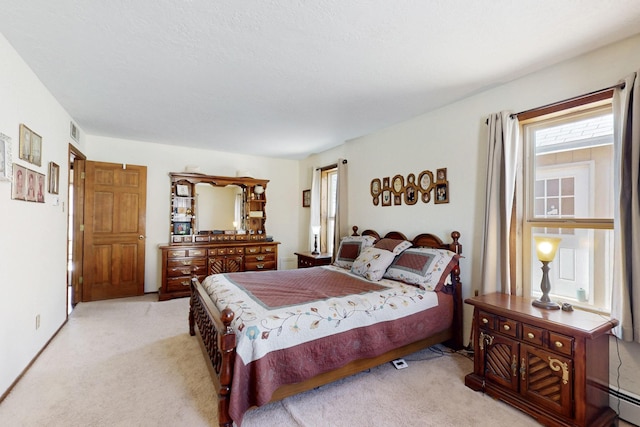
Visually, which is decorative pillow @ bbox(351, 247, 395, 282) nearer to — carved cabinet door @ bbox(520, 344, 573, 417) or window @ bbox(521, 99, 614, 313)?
window @ bbox(521, 99, 614, 313)

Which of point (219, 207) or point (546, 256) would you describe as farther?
point (219, 207)

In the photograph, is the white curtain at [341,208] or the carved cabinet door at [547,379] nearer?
the carved cabinet door at [547,379]

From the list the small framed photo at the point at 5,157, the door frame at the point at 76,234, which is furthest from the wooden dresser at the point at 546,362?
the door frame at the point at 76,234

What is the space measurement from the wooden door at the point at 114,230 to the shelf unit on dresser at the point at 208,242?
19.1 inches

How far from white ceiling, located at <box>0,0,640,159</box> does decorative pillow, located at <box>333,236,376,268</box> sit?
1.56 metres

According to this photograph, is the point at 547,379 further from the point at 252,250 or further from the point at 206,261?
the point at 206,261

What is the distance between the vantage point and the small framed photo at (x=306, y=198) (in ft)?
19.0

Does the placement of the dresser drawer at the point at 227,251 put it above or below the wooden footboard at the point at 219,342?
above

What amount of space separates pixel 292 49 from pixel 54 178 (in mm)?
2810

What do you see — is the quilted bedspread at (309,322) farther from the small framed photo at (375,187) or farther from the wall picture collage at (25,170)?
the wall picture collage at (25,170)

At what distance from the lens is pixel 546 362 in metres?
1.85

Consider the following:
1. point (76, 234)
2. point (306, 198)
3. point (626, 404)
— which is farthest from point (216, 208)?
point (626, 404)

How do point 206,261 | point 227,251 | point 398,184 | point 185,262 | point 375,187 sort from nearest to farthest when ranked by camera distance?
point 398,184 < point 375,187 < point 185,262 < point 206,261 < point 227,251

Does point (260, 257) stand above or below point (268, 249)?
below
